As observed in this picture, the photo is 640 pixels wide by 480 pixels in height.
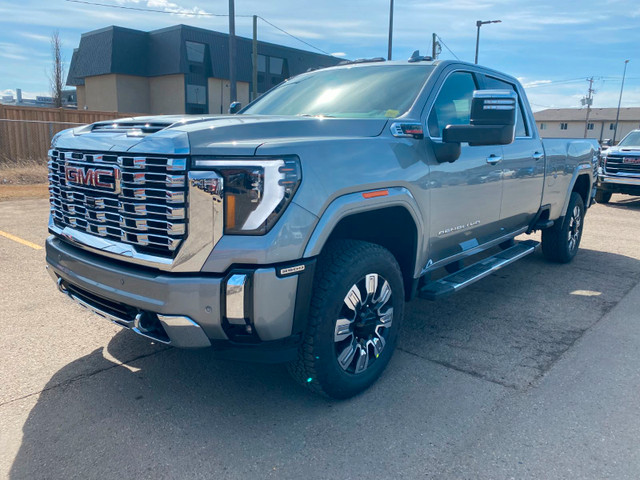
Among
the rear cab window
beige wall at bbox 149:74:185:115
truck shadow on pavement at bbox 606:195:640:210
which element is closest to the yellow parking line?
the rear cab window

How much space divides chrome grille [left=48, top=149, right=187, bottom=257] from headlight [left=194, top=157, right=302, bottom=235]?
18 cm

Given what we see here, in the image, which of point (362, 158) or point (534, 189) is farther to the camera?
point (534, 189)

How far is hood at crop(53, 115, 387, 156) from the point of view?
249 cm

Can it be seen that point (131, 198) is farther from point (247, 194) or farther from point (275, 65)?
point (275, 65)

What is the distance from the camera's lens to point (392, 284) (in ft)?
10.6

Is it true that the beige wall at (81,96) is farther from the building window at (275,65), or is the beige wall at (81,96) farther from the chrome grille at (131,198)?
the chrome grille at (131,198)

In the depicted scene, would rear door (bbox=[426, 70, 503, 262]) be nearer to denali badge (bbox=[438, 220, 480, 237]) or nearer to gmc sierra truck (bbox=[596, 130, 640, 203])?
denali badge (bbox=[438, 220, 480, 237])

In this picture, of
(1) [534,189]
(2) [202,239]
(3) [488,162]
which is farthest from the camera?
(1) [534,189]

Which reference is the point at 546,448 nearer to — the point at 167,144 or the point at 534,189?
the point at 167,144

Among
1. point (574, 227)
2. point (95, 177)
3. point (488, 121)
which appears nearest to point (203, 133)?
point (95, 177)

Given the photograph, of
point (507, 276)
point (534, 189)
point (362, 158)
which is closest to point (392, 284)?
point (362, 158)

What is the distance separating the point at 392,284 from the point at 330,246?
503mm

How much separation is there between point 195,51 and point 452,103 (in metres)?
32.5

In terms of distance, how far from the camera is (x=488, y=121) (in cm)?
336
